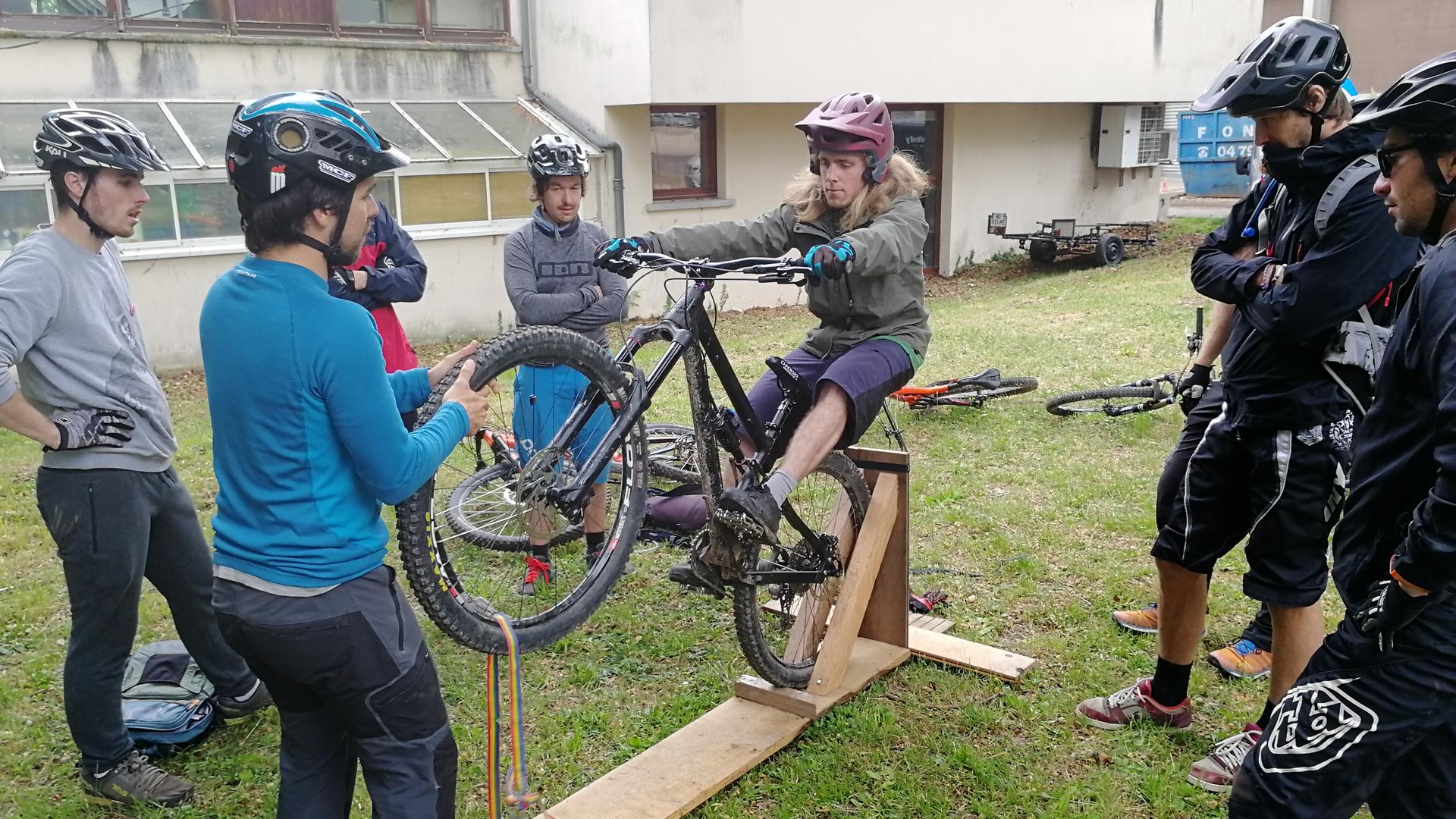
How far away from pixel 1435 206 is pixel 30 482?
25.7 ft

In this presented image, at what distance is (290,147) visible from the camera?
224 centimetres

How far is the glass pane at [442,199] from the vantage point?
38.3ft

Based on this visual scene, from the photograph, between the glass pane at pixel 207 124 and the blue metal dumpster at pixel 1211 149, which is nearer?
the glass pane at pixel 207 124

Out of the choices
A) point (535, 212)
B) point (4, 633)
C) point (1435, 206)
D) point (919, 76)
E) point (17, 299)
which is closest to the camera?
point (1435, 206)

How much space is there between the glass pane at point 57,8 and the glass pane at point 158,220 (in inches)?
82.3

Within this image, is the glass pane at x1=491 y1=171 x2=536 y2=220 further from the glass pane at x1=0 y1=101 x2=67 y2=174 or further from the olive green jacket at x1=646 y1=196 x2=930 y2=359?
the olive green jacket at x1=646 y1=196 x2=930 y2=359

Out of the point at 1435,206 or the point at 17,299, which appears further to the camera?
the point at 17,299

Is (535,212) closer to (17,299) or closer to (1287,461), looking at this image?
(17,299)

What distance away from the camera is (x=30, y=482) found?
275 inches

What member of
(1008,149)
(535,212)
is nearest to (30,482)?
(535,212)

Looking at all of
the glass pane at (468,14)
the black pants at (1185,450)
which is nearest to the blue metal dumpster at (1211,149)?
the glass pane at (468,14)

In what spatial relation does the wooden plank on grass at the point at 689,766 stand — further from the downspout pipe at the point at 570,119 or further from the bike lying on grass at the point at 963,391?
the downspout pipe at the point at 570,119

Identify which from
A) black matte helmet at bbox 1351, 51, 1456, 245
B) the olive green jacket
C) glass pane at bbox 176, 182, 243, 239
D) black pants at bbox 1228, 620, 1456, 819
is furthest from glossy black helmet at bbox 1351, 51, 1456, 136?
glass pane at bbox 176, 182, 243, 239

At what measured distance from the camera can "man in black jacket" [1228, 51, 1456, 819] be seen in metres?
2.14
